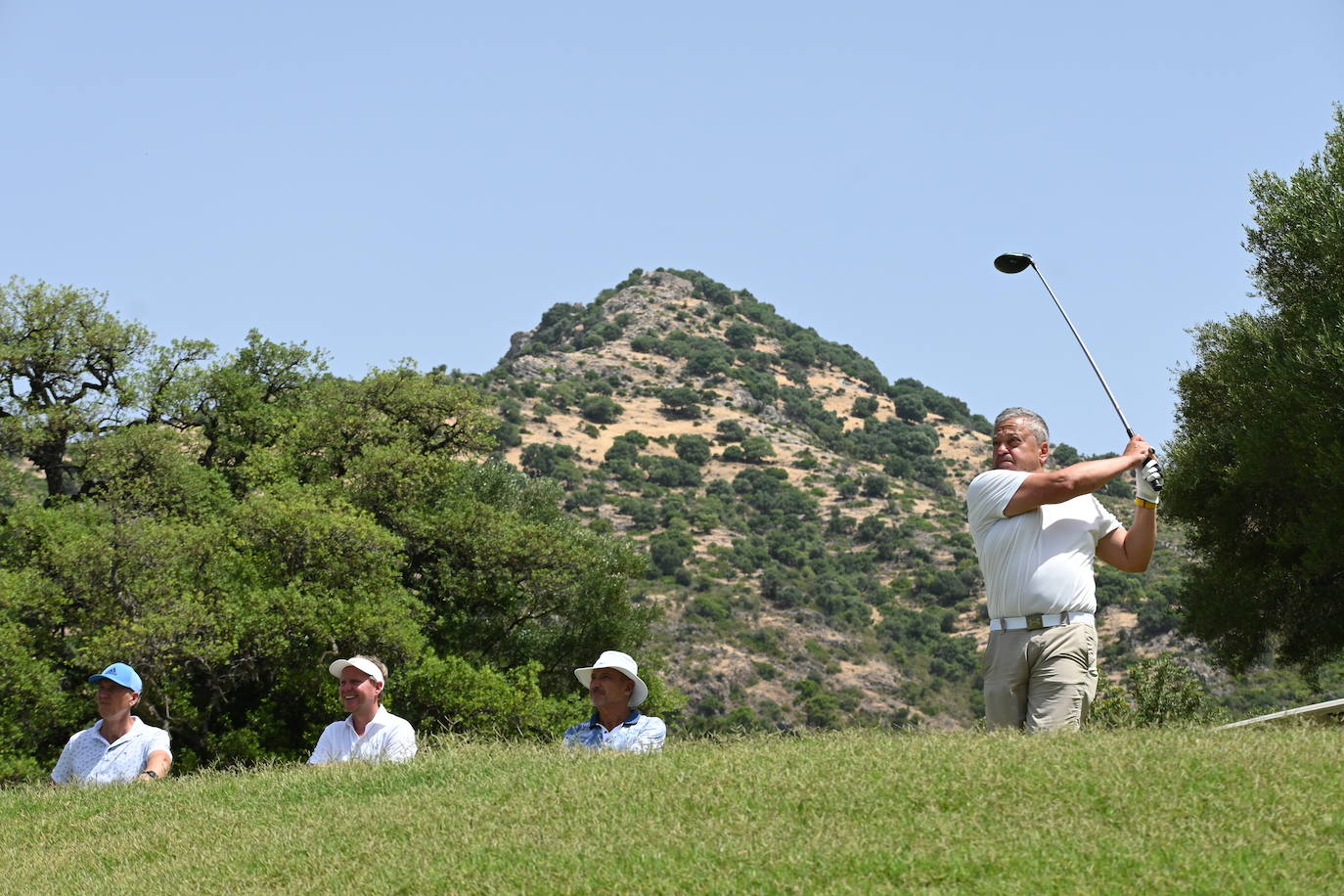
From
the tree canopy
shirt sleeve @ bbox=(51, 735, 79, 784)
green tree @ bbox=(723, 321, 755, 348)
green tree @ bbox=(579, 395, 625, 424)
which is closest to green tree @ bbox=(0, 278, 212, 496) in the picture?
the tree canopy

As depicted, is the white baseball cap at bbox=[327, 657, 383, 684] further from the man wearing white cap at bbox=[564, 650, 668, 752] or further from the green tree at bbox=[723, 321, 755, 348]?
the green tree at bbox=[723, 321, 755, 348]

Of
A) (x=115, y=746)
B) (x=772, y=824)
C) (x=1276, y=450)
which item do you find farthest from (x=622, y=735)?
(x=1276, y=450)

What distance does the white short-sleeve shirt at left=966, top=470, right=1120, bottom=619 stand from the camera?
24.4 ft

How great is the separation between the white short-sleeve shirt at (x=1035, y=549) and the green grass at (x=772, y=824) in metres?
0.74

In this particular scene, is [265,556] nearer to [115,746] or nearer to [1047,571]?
[115,746]

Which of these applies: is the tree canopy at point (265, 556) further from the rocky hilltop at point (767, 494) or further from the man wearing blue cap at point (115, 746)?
the man wearing blue cap at point (115, 746)

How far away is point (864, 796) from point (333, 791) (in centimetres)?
322

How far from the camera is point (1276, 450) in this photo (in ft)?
61.8

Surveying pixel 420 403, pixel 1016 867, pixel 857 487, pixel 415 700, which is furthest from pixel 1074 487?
pixel 857 487

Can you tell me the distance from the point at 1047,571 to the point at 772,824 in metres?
2.19

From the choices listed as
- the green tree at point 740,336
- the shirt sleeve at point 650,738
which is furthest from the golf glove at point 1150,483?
the green tree at point 740,336

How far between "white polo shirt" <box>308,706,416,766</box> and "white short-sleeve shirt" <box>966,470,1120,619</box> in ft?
13.0

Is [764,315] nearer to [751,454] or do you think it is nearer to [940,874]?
[751,454]

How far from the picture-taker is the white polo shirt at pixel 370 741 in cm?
926
